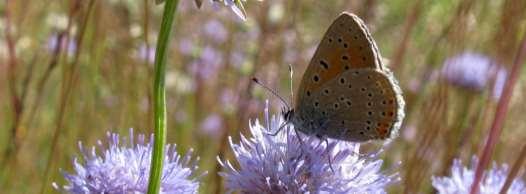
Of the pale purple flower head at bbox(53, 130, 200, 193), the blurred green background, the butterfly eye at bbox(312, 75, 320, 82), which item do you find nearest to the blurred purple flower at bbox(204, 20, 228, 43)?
the blurred green background

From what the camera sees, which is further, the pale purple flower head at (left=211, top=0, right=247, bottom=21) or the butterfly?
the butterfly

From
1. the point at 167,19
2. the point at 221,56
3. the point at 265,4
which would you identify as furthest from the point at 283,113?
the point at 221,56

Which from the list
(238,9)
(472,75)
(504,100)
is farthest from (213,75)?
(504,100)

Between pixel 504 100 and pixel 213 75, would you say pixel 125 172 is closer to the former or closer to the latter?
pixel 504 100

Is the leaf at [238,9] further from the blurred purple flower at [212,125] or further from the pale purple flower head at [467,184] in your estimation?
the blurred purple flower at [212,125]

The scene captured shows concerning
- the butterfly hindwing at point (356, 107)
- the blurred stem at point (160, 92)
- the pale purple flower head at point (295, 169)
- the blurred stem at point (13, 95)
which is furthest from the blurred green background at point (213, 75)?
the blurred stem at point (160, 92)

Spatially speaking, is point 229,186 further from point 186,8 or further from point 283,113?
point 186,8

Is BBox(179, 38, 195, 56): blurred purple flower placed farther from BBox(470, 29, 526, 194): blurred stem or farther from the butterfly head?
BBox(470, 29, 526, 194): blurred stem
